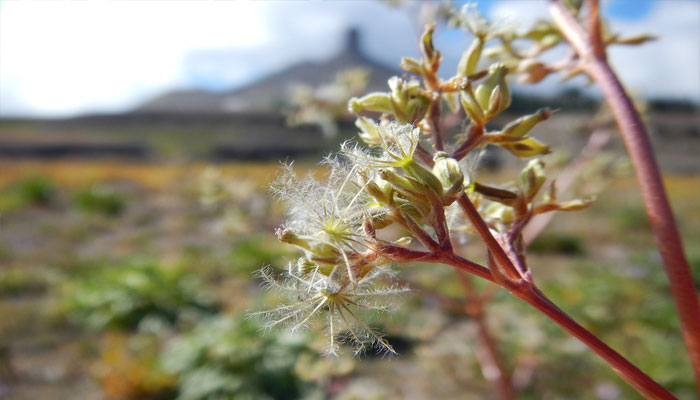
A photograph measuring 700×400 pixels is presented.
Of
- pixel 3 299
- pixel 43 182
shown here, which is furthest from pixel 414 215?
pixel 43 182

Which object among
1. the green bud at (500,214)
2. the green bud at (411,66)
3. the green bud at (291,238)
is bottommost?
the green bud at (500,214)

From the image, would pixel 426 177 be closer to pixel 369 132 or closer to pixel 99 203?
pixel 369 132

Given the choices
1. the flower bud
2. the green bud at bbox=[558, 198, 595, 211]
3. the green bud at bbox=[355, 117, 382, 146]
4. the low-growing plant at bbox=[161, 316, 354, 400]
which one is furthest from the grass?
the flower bud

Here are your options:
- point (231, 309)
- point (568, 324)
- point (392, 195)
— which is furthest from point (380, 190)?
point (231, 309)

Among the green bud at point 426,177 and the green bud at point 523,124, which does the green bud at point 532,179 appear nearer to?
the green bud at point 523,124

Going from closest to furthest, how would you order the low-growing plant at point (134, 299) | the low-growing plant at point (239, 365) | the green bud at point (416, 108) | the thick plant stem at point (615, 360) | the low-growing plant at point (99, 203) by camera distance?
the thick plant stem at point (615, 360)
the green bud at point (416, 108)
the low-growing plant at point (239, 365)
the low-growing plant at point (134, 299)
the low-growing plant at point (99, 203)

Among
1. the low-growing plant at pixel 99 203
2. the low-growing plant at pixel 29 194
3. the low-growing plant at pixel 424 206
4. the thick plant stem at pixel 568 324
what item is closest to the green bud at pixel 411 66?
the low-growing plant at pixel 424 206
